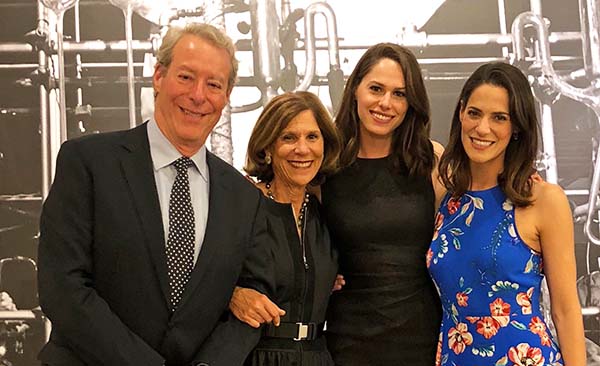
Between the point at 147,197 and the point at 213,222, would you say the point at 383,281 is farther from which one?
the point at 147,197

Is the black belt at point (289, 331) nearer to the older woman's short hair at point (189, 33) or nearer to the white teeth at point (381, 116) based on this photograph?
the white teeth at point (381, 116)

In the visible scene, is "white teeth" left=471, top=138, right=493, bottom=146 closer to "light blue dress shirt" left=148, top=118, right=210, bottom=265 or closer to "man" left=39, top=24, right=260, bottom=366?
"man" left=39, top=24, right=260, bottom=366

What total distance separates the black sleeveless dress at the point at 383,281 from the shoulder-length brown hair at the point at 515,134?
200mm

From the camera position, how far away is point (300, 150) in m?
2.16

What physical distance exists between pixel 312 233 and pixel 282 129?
35 cm

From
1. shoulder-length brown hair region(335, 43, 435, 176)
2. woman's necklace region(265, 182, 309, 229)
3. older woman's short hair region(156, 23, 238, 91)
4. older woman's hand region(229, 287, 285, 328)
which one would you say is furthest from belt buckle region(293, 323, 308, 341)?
older woman's short hair region(156, 23, 238, 91)

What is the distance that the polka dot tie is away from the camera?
178cm

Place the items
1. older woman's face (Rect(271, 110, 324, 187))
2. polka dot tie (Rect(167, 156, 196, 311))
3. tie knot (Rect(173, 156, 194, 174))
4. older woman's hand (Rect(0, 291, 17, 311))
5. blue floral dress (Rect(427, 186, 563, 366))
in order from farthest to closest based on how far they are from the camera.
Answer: older woman's hand (Rect(0, 291, 17, 311)) → older woman's face (Rect(271, 110, 324, 187)) → blue floral dress (Rect(427, 186, 563, 366)) → tie knot (Rect(173, 156, 194, 174)) → polka dot tie (Rect(167, 156, 196, 311))

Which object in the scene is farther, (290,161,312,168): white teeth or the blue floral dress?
(290,161,312,168): white teeth

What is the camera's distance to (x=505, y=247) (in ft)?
6.60

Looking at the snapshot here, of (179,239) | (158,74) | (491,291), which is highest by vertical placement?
(158,74)

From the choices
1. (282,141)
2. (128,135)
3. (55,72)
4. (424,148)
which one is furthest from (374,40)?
(128,135)

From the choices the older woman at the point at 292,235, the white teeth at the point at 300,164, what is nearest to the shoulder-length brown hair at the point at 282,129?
the older woman at the point at 292,235

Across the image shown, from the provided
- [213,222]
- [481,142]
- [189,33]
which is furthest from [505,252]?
[189,33]
